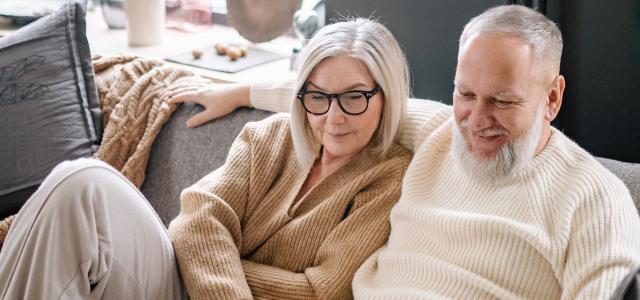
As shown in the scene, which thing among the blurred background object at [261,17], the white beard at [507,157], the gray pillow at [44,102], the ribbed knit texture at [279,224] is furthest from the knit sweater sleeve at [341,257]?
the blurred background object at [261,17]

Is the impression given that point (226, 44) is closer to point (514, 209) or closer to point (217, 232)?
point (217, 232)

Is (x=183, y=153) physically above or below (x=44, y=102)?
below

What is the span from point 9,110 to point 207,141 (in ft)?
1.92

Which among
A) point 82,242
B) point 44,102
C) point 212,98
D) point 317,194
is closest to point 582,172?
point 317,194

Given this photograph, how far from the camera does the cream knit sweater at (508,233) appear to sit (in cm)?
144

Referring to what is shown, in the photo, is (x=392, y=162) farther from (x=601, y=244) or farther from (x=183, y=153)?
(x=183, y=153)

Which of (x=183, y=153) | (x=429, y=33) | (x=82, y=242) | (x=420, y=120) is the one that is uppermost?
(x=429, y=33)

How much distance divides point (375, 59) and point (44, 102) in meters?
1.10

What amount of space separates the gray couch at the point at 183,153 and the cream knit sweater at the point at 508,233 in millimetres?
651

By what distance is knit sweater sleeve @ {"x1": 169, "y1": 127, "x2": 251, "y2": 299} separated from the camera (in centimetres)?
178

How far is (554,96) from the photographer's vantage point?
162 cm

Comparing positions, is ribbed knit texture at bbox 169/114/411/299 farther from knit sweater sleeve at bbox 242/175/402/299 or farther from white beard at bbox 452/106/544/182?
white beard at bbox 452/106/544/182

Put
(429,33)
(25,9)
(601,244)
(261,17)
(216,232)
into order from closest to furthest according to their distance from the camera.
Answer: (601,244) < (216,232) < (429,33) < (261,17) < (25,9)

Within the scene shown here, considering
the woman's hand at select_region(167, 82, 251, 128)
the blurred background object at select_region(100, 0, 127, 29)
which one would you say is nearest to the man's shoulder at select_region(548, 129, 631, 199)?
the woman's hand at select_region(167, 82, 251, 128)
